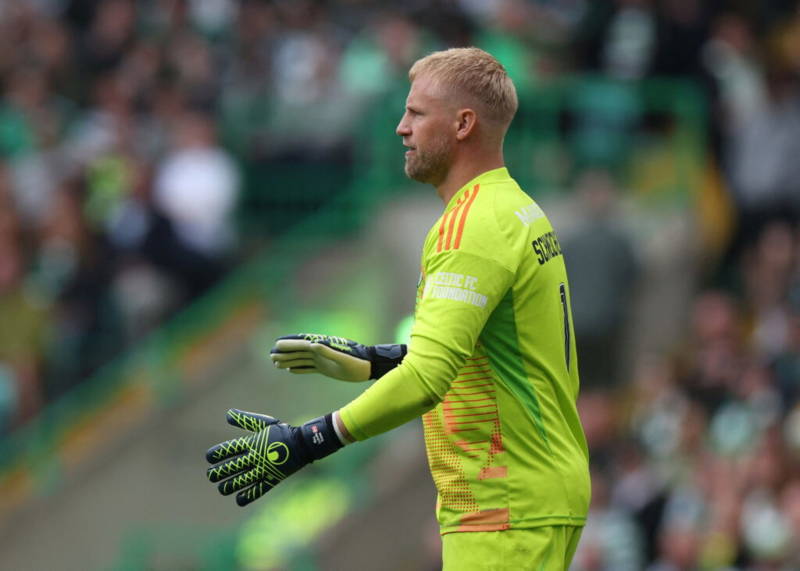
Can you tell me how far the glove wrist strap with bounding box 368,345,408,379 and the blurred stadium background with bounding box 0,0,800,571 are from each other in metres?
6.17

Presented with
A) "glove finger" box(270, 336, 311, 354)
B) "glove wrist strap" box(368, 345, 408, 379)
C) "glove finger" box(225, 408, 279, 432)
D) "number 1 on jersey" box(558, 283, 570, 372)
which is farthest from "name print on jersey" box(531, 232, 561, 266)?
"glove finger" box(225, 408, 279, 432)

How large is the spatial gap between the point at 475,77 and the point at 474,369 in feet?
3.17

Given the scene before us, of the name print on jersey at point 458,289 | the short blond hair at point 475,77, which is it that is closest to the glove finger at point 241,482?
the name print on jersey at point 458,289

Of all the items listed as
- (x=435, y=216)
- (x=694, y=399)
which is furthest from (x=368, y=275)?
(x=694, y=399)

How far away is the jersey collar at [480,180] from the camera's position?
17.1 ft

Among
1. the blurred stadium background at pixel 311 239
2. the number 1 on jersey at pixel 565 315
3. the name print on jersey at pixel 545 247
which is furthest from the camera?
the blurred stadium background at pixel 311 239

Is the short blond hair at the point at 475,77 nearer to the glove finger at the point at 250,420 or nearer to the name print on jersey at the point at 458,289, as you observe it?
the name print on jersey at the point at 458,289

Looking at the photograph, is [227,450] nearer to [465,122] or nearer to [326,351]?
[326,351]

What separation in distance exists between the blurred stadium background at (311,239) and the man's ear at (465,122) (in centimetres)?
647

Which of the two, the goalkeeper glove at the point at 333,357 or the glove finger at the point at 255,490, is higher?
the goalkeeper glove at the point at 333,357

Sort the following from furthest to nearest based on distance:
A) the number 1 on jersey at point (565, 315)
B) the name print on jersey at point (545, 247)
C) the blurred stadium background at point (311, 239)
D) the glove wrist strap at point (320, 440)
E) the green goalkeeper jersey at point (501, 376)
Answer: the blurred stadium background at point (311, 239) → the number 1 on jersey at point (565, 315) → the name print on jersey at point (545, 247) → the green goalkeeper jersey at point (501, 376) → the glove wrist strap at point (320, 440)

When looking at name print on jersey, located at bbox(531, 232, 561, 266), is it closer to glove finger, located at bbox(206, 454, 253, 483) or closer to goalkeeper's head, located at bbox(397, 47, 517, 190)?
goalkeeper's head, located at bbox(397, 47, 517, 190)

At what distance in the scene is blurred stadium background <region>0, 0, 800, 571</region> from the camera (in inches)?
483

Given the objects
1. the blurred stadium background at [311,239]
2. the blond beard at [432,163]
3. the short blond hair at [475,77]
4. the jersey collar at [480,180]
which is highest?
the short blond hair at [475,77]
